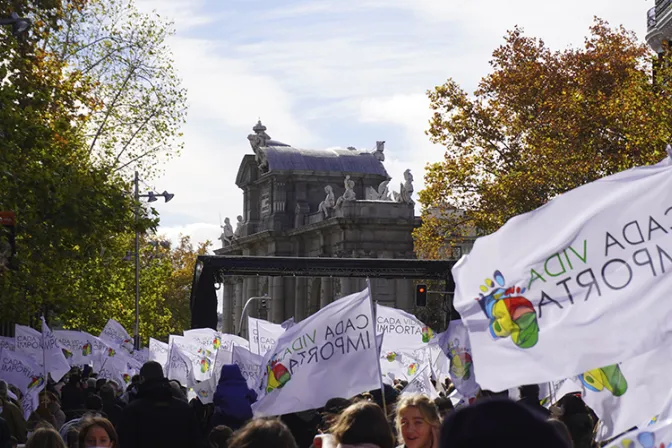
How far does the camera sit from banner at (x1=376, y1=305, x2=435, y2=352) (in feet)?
72.3

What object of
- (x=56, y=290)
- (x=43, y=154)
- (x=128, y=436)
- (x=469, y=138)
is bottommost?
(x=128, y=436)

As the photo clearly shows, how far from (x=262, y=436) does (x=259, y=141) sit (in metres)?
87.9

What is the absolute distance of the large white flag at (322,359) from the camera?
425 inches

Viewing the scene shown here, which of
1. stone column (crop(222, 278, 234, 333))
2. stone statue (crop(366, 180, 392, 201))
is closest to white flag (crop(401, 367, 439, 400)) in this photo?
stone statue (crop(366, 180, 392, 201))

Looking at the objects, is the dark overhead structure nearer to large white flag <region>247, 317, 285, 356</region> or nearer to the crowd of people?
large white flag <region>247, 317, 285, 356</region>

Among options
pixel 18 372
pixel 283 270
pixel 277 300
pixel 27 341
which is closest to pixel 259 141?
pixel 277 300

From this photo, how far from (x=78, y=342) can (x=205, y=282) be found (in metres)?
10.8

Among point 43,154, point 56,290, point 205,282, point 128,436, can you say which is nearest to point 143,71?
point 205,282

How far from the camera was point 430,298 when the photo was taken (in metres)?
68.8

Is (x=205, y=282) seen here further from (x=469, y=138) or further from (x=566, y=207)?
(x=566, y=207)

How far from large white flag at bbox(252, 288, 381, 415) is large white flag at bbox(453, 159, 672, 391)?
13.0 feet

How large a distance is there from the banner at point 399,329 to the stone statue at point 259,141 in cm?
6954

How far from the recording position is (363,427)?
608 cm

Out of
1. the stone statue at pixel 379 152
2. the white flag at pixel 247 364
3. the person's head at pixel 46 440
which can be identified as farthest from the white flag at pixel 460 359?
the stone statue at pixel 379 152
